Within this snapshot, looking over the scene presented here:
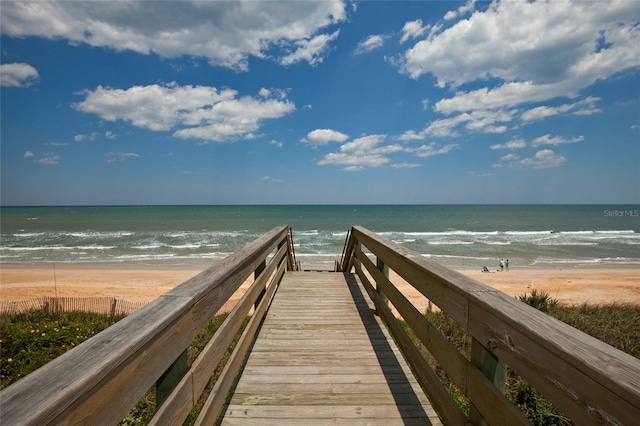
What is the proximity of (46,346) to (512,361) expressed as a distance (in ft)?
20.7

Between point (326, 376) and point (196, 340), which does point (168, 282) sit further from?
point (326, 376)

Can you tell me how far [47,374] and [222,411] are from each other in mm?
1679

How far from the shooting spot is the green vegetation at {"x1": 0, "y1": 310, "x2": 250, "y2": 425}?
13.1 ft

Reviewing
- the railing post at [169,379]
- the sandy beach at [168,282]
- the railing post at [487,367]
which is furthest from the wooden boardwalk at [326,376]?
the sandy beach at [168,282]

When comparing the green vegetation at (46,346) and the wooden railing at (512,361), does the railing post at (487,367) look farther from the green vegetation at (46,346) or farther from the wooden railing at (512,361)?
the green vegetation at (46,346)

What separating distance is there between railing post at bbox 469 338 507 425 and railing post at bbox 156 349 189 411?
4.55 feet

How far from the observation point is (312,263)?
68.2 ft

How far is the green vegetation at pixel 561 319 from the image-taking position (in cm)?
363

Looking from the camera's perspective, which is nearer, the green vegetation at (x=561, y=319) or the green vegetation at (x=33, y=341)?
the green vegetation at (x=561, y=319)

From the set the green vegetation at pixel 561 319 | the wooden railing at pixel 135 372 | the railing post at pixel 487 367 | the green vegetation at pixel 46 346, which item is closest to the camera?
the wooden railing at pixel 135 372

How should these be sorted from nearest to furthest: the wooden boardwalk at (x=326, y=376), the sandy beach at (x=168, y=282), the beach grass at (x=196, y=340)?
the wooden boardwalk at (x=326, y=376), the beach grass at (x=196, y=340), the sandy beach at (x=168, y=282)

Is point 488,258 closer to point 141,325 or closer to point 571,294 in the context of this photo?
point 571,294

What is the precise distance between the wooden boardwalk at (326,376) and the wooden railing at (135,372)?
425 millimetres

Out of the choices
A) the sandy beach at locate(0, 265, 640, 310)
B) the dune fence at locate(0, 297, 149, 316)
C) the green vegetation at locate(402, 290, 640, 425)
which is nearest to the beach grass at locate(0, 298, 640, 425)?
the green vegetation at locate(402, 290, 640, 425)
